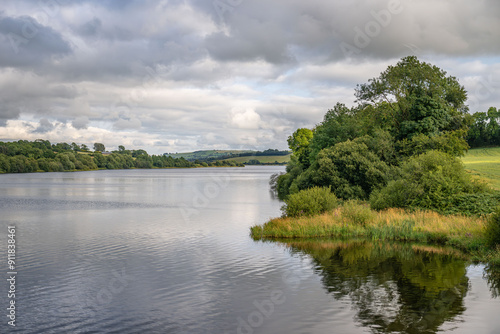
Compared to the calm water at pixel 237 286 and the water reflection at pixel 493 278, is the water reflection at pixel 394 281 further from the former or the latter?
the water reflection at pixel 493 278

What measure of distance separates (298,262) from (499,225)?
38.5 feet

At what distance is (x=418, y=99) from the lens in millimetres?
56406

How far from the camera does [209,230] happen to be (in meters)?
38.5

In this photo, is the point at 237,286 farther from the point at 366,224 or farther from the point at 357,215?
the point at 357,215

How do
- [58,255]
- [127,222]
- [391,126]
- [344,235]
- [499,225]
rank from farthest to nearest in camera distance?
[391,126]
[127,222]
[344,235]
[58,255]
[499,225]

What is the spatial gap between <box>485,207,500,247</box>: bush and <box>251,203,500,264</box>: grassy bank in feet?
6.97

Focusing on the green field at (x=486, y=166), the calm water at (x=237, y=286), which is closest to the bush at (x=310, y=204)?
the calm water at (x=237, y=286)

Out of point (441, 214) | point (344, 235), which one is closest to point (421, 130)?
point (441, 214)

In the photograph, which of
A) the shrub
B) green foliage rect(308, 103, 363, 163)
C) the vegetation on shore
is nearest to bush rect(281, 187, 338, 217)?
the vegetation on shore

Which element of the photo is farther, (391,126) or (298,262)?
(391,126)

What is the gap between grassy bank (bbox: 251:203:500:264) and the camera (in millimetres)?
29234

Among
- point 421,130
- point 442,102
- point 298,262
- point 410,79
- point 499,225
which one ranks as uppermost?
point 410,79

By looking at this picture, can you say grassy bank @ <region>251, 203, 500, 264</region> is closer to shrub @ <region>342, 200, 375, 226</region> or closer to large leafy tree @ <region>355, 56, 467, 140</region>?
shrub @ <region>342, 200, 375, 226</region>

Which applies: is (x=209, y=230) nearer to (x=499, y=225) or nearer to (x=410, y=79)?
(x=499, y=225)
